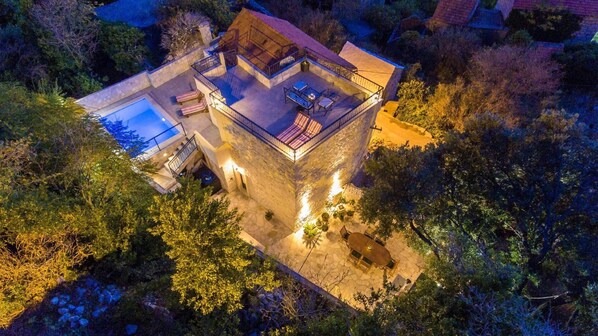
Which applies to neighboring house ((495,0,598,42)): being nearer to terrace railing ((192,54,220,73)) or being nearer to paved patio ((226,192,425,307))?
paved patio ((226,192,425,307))

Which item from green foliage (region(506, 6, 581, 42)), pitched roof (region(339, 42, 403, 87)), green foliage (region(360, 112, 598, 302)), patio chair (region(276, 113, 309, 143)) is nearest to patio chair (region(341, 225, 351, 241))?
green foliage (region(360, 112, 598, 302))

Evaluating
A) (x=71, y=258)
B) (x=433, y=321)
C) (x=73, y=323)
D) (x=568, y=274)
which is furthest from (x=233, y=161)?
(x=568, y=274)

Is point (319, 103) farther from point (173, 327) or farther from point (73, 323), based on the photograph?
point (73, 323)

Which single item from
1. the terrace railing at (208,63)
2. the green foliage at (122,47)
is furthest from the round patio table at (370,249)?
the green foliage at (122,47)

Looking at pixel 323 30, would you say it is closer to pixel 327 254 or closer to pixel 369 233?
pixel 369 233

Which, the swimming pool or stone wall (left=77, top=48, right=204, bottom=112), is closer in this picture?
the swimming pool

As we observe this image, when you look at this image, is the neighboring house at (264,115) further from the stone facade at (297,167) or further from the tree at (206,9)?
the tree at (206,9)

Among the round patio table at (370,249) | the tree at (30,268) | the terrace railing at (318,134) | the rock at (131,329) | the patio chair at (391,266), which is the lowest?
the patio chair at (391,266)
